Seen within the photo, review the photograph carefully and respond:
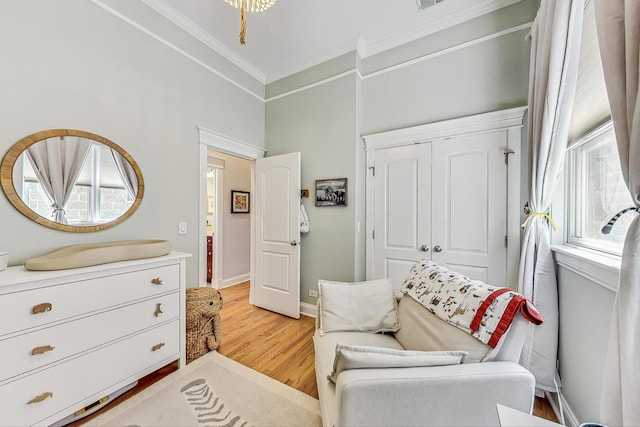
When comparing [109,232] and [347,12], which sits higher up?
[347,12]

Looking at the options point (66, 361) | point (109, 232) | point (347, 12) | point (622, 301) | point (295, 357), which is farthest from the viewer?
point (347, 12)

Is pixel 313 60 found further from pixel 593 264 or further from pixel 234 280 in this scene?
pixel 234 280

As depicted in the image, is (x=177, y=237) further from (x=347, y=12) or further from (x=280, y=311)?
(x=347, y=12)

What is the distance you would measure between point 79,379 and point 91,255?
2.36ft

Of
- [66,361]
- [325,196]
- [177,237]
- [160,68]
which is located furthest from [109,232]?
[325,196]

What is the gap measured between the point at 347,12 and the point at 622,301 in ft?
9.09

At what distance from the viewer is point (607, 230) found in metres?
0.92

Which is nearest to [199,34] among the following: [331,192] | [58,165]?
[58,165]

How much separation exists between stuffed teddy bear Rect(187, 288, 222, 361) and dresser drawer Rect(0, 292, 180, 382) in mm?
250

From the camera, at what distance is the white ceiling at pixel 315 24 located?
215cm

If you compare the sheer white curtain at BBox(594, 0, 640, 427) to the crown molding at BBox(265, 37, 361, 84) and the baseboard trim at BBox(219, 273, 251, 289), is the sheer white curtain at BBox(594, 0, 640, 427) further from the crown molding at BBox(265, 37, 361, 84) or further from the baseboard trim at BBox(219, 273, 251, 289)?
the baseboard trim at BBox(219, 273, 251, 289)

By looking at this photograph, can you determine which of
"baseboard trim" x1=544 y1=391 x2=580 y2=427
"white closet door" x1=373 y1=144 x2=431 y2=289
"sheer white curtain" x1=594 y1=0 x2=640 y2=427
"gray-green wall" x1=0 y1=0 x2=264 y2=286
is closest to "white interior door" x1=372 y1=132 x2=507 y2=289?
"white closet door" x1=373 y1=144 x2=431 y2=289

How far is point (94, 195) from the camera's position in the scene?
1.79m

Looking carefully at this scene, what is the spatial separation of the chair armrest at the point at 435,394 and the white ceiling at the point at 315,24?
2.84 meters
